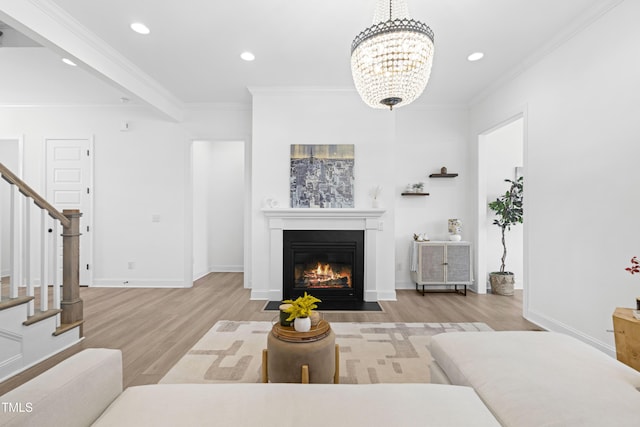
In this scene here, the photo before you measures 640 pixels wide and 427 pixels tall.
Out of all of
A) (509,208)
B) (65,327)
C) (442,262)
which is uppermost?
(509,208)

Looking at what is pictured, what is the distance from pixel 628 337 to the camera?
6.35 ft

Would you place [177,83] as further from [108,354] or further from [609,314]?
[609,314]

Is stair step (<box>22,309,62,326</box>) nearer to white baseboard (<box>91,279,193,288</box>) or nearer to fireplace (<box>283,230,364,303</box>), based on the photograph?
white baseboard (<box>91,279,193,288</box>)

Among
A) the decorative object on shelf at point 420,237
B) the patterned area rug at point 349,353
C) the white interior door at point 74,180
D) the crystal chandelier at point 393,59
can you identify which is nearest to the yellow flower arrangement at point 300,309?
the patterned area rug at point 349,353

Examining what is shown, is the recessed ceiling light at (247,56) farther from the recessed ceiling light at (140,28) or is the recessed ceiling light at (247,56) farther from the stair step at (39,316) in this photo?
the stair step at (39,316)

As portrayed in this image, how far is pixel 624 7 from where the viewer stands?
2.33 m

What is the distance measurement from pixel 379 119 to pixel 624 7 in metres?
2.43

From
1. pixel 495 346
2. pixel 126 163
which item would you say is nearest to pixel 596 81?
pixel 495 346

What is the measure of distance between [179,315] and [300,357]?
7.80 ft

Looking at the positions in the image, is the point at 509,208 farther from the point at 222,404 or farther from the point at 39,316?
the point at 39,316

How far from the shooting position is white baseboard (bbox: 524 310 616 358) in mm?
2488

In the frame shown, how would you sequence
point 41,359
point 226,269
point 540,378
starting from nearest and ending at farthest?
point 540,378 → point 41,359 → point 226,269

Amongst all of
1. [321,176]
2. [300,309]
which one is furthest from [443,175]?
[300,309]

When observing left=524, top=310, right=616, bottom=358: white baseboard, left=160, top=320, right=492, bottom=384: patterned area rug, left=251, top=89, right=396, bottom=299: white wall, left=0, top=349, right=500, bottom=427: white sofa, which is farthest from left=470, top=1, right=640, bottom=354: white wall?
left=0, top=349, right=500, bottom=427: white sofa
